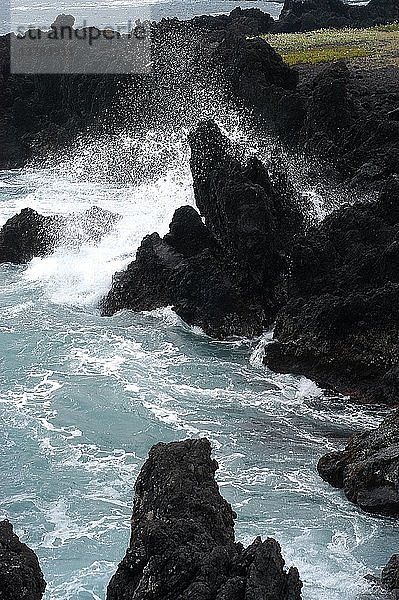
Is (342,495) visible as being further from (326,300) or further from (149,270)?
(149,270)

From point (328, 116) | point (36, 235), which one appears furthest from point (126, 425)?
point (328, 116)

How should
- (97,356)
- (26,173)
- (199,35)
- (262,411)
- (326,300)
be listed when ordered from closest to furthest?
1. (262,411)
2. (326,300)
3. (97,356)
4. (26,173)
5. (199,35)

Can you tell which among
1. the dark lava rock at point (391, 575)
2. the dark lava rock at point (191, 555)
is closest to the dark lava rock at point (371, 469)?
the dark lava rock at point (391, 575)

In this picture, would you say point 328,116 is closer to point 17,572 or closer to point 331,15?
point 17,572

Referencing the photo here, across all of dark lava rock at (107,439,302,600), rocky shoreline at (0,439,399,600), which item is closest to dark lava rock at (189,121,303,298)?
dark lava rock at (107,439,302,600)

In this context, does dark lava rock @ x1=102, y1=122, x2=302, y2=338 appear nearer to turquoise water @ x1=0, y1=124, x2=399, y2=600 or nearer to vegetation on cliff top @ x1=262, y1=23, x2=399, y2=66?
turquoise water @ x1=0, y1=124, x2=399, y2=600

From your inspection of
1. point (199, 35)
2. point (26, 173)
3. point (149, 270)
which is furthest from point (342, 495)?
point (199, 35)

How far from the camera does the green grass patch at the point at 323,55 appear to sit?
142ft

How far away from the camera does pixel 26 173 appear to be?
40.9 m

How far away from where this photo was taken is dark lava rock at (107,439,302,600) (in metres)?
10.2

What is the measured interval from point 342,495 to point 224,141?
42.6 ft

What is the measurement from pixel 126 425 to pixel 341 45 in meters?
33.5

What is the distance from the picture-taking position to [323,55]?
44656 millimetres

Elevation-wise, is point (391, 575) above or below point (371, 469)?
below
